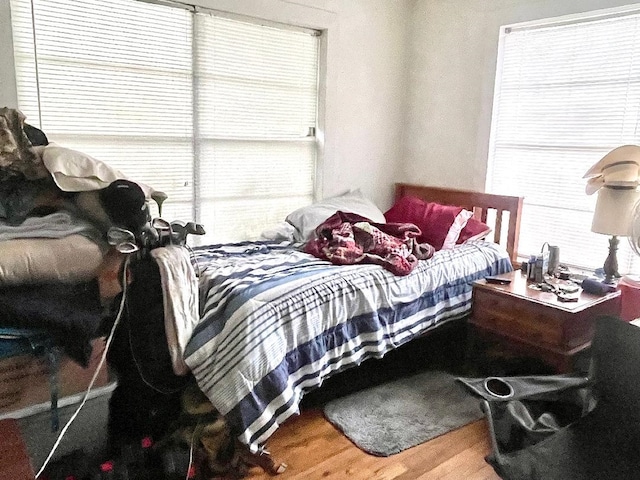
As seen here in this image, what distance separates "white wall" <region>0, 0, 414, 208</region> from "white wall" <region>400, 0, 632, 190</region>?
11 centimetres

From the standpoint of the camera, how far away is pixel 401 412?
7.78 feet

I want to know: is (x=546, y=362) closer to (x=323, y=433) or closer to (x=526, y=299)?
(x=526, y=299)

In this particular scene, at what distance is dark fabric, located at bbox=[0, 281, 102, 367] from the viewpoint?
5.14 ft

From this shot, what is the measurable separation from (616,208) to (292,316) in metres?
1.65

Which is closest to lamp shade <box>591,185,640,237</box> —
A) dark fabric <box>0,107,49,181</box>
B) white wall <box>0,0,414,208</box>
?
white wall <box>0,0,414,208</box>

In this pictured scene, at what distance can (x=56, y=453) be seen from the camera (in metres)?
1.84

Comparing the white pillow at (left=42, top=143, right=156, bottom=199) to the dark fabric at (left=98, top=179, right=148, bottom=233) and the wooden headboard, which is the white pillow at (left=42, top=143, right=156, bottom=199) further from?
the wooden headboard

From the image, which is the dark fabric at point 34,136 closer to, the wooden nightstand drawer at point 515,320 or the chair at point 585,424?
the chair at point 585,424

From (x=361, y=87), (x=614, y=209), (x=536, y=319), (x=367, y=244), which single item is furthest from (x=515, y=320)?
(x=361, y=87)

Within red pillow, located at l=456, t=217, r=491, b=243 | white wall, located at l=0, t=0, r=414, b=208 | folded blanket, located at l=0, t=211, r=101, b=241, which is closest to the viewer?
folded blanket, located at l=0, t=211, r=101, b=241

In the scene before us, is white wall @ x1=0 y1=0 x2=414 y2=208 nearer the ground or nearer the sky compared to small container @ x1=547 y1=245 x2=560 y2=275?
nearer the sky

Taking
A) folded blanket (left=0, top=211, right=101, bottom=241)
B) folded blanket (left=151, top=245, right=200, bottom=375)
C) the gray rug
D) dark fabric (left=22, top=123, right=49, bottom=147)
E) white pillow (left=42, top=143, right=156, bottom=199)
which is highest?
dark fabric (left=22, top=123, right=49, bottom=147)

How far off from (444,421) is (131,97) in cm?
215

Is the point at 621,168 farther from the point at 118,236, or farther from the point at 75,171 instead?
the point at 75,171
